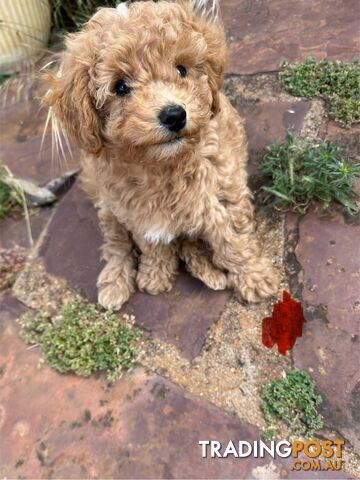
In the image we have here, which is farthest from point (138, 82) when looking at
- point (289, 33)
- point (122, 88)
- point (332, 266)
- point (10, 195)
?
point (10, 195)

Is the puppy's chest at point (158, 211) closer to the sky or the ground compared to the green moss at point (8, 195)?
closer to the sky

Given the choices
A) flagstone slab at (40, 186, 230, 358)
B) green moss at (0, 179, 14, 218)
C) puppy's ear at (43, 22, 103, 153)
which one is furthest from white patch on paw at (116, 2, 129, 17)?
green moss at (0, 179, 14, 218)

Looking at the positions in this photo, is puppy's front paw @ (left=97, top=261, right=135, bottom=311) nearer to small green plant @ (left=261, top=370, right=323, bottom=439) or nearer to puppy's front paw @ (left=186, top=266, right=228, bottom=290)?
puppy's front paw @ (left=186, top=266, right=228, bottom=290)

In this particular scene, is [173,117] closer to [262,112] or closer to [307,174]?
[307,174]

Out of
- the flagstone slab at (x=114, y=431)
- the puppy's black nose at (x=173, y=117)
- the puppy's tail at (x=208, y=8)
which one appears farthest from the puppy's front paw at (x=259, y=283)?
the puppy's tail at (x=208, y=8)

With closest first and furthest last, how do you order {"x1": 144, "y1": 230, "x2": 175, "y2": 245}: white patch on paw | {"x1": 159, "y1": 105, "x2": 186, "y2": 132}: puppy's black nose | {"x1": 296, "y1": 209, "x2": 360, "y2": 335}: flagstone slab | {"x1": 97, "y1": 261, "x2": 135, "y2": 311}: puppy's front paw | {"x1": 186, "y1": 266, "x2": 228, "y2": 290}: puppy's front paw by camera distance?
{"x1": 159, "y1": 105, "x2": 186, "y2": 132}: puppy's black nose < {"x1": 296, "y1": 209, "x2": 360, "y2": 335}: flagstone slab < {"x1": 144, "y1": 230, "x2": 175, "y2": 245}: white patch on paw < {"x1": 186, "y1": 266, "x2": 228, "y2": 290}: puppy's front paw < {"x1": 97, "y1": 261, "x2": 135, "y2": 311}: puppy's front paw

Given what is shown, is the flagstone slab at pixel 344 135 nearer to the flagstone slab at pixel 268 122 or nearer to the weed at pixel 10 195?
the flagstone slab at pixel 268 122

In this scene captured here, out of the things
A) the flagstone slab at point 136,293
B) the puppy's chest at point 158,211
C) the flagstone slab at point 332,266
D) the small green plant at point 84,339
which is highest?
the puppy's chest at point 158,211
